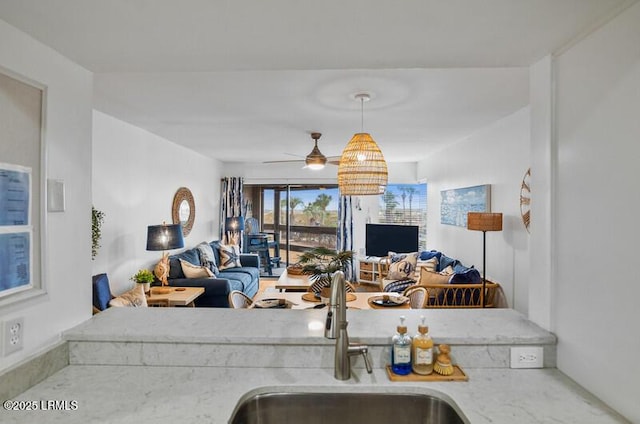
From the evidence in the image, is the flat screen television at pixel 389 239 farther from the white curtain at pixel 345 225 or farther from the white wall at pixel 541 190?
the white wall at pixel 541 190

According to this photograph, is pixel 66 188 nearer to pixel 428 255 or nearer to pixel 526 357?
pixel 526 357

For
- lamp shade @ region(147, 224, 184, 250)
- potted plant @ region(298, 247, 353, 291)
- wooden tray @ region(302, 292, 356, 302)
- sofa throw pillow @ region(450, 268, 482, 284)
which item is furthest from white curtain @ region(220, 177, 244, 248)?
sofa throw pillow @ region(450, 268, 482, 284)

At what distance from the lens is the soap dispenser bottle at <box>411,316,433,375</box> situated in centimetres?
128

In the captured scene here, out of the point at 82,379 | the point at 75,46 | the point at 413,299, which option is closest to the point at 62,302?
the point at 82,379

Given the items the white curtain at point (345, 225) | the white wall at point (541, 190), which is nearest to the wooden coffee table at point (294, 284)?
the white curtain at point (345, 225)

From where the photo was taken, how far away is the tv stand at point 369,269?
22.2ft

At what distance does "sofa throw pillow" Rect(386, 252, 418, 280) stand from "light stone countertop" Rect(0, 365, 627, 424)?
13.5 ft

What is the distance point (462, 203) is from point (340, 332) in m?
3.95

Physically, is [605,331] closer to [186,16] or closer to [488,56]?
[488,56]

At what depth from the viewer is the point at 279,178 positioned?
24.1 ft

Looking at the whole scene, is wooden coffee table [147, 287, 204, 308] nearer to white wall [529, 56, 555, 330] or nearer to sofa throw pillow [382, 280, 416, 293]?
sofa throw pillow [382, 280, 416, 293]

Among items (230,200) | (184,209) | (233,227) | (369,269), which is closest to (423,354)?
(184,209)

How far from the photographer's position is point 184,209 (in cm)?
559

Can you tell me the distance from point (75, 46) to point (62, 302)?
957 millimetres
